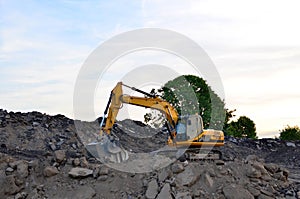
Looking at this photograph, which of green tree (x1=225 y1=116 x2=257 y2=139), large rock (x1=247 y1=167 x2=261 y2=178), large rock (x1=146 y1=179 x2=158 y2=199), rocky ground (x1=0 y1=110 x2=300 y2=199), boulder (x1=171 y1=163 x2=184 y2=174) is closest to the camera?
large rock (x1=146 y1=179 x2=158 y2=199)

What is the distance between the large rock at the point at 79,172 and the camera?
1312 cm

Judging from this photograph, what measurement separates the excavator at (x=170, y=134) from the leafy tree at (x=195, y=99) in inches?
462

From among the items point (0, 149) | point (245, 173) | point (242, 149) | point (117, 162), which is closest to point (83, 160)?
point (117, 162)

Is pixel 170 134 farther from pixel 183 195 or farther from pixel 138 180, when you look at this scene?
pixel 183 195

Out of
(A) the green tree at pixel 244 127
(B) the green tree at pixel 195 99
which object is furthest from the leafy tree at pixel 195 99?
(A) the green tree at pixel 244 127

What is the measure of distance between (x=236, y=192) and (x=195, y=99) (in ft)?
59.8

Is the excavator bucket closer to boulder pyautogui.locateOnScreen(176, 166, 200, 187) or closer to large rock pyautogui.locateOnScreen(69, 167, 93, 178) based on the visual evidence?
large rock pyautogui.locateOnScreen(69, 167, 93, 178)

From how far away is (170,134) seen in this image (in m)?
16.1

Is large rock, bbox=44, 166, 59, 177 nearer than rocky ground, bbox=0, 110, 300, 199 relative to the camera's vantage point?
No

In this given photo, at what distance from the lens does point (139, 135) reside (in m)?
27.4

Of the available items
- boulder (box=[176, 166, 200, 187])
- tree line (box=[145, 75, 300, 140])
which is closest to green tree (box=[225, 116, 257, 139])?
tree line (box=[145, 75, 300, 140])

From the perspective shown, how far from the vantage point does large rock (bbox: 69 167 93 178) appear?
13125 mm

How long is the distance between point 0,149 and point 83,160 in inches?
283

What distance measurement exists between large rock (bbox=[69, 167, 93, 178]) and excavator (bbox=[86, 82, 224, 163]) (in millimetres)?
1435
